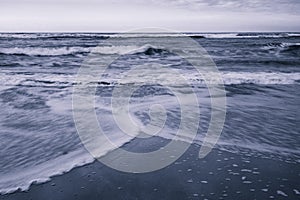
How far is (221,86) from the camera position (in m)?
7.48

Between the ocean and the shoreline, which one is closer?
the shoreline

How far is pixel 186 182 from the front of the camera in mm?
2396

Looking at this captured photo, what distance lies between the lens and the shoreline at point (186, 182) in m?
2.21

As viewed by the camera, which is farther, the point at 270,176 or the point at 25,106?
the point at 25,106

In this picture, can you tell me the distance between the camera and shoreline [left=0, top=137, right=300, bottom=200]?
2205mm

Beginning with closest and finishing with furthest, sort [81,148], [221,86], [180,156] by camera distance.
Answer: [180,156], [81,148], [221,86]

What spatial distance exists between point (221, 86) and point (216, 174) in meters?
5.21

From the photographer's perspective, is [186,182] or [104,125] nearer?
[186,182]

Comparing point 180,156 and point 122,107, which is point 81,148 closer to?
point 180,156

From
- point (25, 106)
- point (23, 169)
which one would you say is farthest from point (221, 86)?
point (23, 169)

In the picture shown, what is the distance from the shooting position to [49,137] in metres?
3.52

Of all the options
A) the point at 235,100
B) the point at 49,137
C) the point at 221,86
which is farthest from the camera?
the point at 221,86

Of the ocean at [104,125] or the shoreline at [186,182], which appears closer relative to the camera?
the shoreline at [186,182]

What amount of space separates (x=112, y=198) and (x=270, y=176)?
53.1 inches
